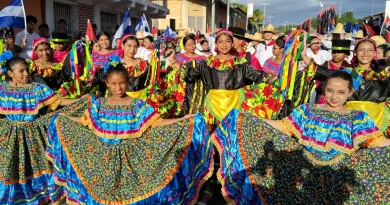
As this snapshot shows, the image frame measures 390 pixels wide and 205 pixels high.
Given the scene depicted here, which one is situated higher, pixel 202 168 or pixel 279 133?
pixel 279 133

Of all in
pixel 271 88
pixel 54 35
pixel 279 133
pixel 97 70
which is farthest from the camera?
pixel 54 35

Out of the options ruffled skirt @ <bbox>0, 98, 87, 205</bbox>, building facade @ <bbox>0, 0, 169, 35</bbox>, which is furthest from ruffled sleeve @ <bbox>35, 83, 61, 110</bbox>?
building facade @ <bbox>0, 0, 169, 35</bbox>

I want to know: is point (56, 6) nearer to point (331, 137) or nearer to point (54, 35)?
point (54, 35)

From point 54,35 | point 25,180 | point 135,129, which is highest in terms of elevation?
point 54,35

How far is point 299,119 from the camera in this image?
313 centimetres

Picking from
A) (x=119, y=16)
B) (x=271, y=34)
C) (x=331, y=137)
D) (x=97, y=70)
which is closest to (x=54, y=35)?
(x=97, y=70)

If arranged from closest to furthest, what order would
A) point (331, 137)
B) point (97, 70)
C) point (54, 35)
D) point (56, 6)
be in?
point (331, 137)
point (97, 70)
point (54, 35)
point (56, 6)

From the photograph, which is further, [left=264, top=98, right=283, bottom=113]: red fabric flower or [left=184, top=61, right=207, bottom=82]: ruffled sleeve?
[left=184, top=61, right=207, bottom=82]: ruffled sleeve

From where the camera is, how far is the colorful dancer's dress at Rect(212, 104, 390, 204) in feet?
9.66

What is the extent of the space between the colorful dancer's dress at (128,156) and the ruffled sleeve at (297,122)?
Result: 2.58 ft

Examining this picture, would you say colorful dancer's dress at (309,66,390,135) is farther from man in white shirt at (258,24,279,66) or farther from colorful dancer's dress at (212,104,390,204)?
man in white shirt at (258,24,279,66)

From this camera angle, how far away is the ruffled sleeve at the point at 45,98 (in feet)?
12.4

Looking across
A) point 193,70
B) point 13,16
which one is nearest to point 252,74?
point 193,70

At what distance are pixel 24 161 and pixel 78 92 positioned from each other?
1.33 meters
